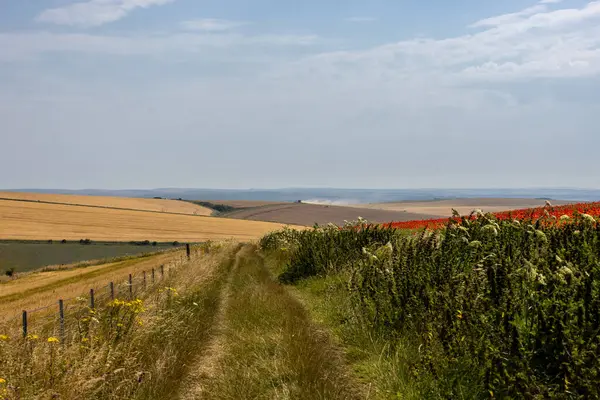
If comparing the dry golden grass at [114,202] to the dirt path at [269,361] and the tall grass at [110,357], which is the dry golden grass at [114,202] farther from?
the tall grass at [110,357]

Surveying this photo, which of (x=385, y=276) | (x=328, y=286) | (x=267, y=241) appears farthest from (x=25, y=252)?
(x=385, y=276)

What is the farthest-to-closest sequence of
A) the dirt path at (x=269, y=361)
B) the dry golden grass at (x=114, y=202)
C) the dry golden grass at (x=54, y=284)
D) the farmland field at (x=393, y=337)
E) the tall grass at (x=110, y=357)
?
the dry golden grass at (x=114, y=202) → the dry golden grass at (x=54, y=284) → the dirt path at (x=269, y=361) → the tall grass at (x=110, y=357) → the farmland field at (x=393, y=337)

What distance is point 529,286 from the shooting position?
6152 millimetres

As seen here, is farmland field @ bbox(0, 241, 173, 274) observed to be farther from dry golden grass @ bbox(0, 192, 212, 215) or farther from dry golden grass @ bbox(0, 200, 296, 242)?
dry golden grass @ bbox(0, 192, 212, 215)

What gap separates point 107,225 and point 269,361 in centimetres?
7580

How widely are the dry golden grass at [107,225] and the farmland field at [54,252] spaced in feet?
12.3

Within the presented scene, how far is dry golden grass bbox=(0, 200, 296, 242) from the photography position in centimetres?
6988

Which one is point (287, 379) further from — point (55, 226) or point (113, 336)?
point (55, 226)

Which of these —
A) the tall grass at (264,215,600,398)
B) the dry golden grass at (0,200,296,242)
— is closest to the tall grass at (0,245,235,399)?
the tall grass at (264,215,600,398)

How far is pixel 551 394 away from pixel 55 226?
79082 millimetres

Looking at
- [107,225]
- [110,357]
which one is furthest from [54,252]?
[110,357]

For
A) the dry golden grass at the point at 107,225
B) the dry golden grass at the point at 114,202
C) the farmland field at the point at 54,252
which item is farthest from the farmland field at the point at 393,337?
the dry golden grass at the point at 114,202

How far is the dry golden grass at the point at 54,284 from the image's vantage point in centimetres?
2850

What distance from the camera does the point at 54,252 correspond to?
59188 millimetres
